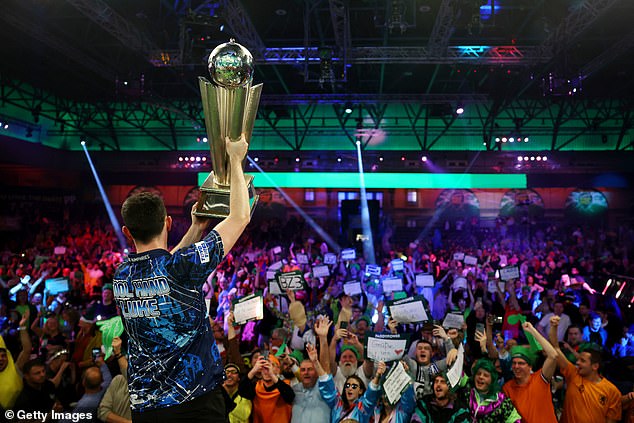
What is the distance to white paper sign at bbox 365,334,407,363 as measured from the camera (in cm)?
382

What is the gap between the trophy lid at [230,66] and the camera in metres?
1.56

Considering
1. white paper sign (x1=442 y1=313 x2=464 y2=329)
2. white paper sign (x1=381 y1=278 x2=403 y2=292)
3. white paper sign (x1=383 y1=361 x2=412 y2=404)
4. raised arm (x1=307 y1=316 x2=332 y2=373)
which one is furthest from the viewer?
white paper sign (x1=381 y1=278 x2=403 y2=292)

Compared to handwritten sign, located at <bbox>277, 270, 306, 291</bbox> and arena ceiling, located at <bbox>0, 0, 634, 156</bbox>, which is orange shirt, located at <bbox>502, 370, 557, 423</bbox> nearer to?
handwritten sign, located at <bbox>277, 270, 306, 291</bbox>

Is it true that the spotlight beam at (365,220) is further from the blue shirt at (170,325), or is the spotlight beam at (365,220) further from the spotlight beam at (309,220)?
the blue shirt at (170,325)

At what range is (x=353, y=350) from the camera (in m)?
5.00

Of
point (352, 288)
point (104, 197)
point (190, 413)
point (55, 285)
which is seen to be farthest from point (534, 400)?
point (104, 197)

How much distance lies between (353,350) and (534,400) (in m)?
1.71

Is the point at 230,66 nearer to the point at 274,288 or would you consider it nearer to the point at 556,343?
the point at 556,343

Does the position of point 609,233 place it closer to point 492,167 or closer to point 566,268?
point 492,167

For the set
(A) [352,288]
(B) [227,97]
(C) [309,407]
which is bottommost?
(C) [309,407]

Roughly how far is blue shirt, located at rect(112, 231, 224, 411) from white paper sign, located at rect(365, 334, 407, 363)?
2.50 m

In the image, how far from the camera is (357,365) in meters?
5.03

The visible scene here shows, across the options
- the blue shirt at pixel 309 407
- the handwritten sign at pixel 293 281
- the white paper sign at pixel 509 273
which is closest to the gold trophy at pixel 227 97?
the blue shirt at pixel 309 407

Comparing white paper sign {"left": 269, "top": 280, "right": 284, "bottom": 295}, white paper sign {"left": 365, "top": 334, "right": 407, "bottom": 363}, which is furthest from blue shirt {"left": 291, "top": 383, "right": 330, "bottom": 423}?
white paper sign {"left": 269, "top": 280, "right": 284, "bottom": 295}
